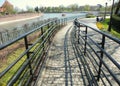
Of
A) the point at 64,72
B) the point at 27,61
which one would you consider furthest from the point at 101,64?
the point at 27,61

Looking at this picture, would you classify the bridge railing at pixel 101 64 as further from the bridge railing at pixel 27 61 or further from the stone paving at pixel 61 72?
the bridge railing at pixel 27 61

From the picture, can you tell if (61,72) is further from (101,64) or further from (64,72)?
(101,64)

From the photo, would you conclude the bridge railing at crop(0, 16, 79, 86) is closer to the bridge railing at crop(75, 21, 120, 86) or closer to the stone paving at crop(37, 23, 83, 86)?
the stone paving at crop(37, 23, 83, 86)

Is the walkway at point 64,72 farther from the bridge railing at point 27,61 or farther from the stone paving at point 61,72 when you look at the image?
the bridge railing at point 27,61

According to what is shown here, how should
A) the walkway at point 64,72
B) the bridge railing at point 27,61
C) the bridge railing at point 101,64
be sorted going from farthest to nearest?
1. the walkway at point 64,72
2. the bridge railing at point 101,64
3. the bridge railing at point 27,61

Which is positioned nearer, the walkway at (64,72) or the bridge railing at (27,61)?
the bridge railing at (27,61)

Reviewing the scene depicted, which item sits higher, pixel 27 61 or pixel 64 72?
pixel 27 61

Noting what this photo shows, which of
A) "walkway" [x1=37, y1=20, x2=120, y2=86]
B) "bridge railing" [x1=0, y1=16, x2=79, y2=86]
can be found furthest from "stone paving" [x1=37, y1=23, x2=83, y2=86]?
"bridge railing" [x1=0, y1=16, x2=79, y2=86]

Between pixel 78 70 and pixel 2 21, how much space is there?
52.3 m

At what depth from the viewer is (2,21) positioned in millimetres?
53344

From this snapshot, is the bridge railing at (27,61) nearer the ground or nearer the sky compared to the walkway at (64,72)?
nearer the sky

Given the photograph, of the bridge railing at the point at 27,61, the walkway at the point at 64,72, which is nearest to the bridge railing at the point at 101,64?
the walkway at the point at 64,72

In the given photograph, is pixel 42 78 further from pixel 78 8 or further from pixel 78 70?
pixel 78 8

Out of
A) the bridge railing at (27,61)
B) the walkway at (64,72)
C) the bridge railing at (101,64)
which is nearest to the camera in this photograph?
the bridge railing at (27,61)
